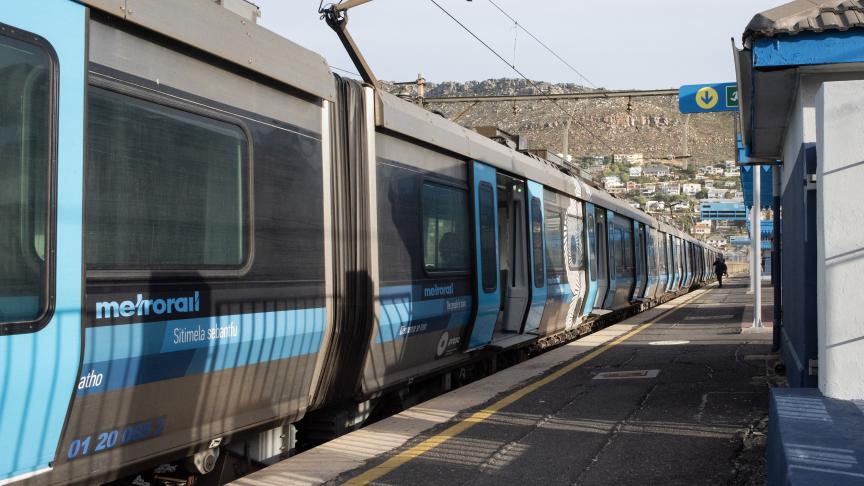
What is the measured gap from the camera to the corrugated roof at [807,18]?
6133mm

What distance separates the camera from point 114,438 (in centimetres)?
469

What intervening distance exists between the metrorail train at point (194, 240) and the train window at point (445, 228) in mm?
38

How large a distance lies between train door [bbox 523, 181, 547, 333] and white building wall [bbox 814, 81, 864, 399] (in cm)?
693

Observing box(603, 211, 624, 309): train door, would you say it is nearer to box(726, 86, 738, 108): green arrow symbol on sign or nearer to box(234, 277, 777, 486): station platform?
box(726, 86, 738, 108): green arrow symbol on sign

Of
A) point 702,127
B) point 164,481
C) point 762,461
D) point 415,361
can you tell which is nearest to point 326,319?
point 164,481

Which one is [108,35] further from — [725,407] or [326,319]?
[725,407]

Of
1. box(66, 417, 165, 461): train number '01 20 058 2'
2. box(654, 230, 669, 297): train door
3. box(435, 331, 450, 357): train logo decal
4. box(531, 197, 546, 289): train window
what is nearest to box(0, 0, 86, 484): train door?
box(66, 417, 165, 461): train number '01 20 058 2'

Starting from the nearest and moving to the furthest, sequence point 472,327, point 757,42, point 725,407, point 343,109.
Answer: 1. point 757,42
2. point 343,109
3. point 725,407
4. point 472,327

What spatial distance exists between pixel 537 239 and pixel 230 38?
7.92m

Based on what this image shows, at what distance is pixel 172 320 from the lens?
4.98 m

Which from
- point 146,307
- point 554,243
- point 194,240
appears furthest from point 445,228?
point 554,243

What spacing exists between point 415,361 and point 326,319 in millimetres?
2169

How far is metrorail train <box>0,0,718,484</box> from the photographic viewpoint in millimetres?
4195

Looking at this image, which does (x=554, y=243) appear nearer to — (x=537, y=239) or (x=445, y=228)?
(x=537, y=239)
